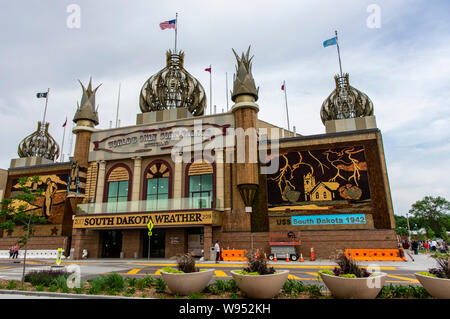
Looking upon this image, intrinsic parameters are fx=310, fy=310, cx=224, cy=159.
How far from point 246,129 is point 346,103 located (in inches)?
604

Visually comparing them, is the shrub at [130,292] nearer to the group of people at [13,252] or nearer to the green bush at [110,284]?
the green bush at [110,284]

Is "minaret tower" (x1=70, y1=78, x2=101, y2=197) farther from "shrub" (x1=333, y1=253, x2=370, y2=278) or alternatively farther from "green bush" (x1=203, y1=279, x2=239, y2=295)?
"shrub" (x1=333, y1=253, x2=370, y2=278)

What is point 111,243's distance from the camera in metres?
35.0

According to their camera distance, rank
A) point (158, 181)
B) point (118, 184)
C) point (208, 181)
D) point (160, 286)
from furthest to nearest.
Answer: point (118, 184)
point (158, 181)
point (208, 181)
point (160, 286)

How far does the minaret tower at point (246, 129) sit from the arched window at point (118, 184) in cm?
1302

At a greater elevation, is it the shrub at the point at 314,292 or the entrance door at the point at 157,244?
the entrance door at the point at 157,244

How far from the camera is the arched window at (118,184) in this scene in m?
35.0

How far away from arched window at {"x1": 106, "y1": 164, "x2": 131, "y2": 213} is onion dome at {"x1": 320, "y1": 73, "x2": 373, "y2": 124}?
26011 millimetres

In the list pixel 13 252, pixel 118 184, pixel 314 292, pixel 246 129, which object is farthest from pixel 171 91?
pixel 314 292

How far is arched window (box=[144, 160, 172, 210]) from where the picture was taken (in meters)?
33.6

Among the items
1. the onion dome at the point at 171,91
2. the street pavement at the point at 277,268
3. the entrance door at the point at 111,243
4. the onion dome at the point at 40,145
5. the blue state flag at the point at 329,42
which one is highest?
the blue state flag at the point at 329,42

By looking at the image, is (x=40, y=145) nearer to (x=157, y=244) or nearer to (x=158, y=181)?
(x=158, y=181)

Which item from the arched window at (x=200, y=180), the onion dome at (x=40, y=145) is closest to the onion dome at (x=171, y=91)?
the arched window at (x=200, y=180)
